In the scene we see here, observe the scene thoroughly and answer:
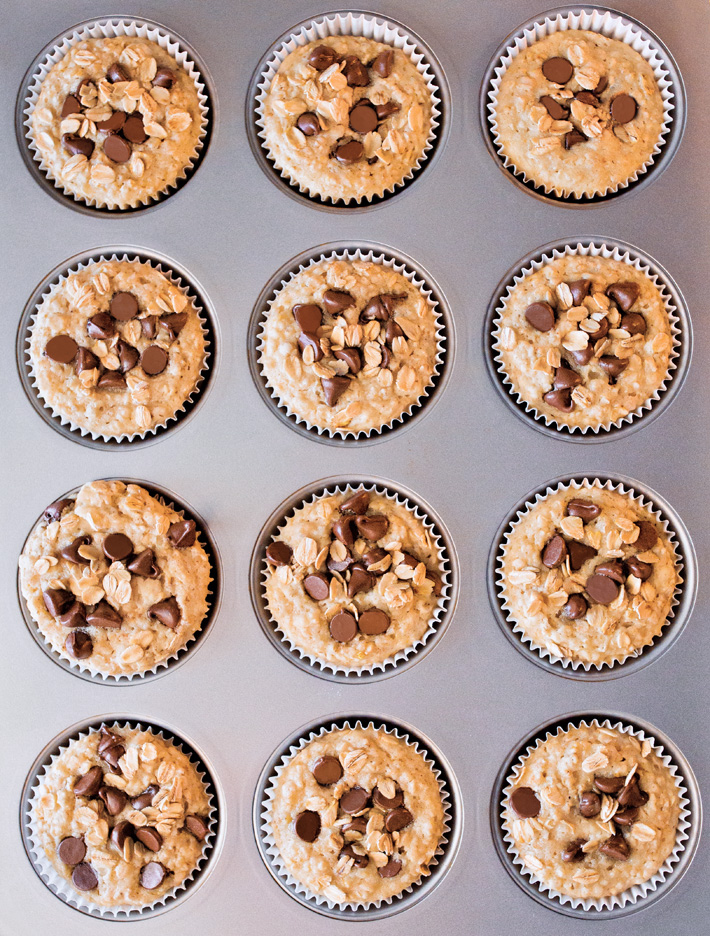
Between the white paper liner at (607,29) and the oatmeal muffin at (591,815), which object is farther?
the white paper liner at (607,29)

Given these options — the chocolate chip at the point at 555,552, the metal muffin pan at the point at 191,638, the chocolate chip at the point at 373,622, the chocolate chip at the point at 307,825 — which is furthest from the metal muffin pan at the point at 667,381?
the chocolate chip at the point at 307,825

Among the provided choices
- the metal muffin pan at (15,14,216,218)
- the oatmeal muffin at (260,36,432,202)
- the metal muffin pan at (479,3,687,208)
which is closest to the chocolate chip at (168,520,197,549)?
the metal muffin pan at (15,14,216,218)

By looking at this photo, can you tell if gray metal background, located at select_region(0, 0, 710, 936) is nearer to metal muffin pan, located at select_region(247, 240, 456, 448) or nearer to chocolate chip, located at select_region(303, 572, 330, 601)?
metal muffin pan, located at select_region(247, 240, 456, 448)

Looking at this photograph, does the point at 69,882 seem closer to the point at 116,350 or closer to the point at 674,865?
the point at 116,350

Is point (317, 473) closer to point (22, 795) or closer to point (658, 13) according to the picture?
point (22, 795)

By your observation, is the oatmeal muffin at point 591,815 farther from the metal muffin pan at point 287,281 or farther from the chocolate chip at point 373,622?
the metal muffin pan at point 287,281

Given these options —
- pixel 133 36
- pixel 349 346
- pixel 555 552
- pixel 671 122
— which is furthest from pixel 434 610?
pixel 133 36
